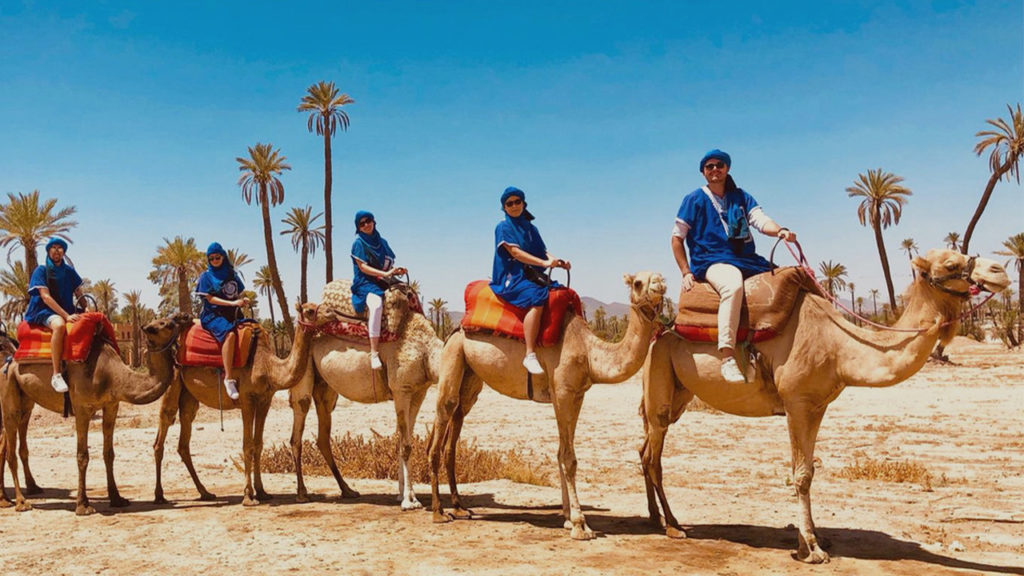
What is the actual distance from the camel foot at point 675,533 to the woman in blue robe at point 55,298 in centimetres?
693

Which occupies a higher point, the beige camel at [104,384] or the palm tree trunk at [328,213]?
the palm tree trunk at [328,213]

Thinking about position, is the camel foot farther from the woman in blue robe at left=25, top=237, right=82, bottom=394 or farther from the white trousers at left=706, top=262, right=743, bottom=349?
the woman in blue robe at left=25, top=237, right=82, bottom=394

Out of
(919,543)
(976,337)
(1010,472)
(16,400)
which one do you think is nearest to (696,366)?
(919,543)

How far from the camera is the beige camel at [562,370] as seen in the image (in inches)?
270

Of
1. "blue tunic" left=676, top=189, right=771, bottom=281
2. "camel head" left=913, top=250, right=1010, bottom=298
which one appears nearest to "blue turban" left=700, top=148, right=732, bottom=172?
"blue tunic" left=676, top=189, right=771, bottom=281

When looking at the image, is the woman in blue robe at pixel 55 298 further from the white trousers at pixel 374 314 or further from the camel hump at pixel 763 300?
the camel hump at pixel 763 300

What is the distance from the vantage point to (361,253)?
921 centimetres

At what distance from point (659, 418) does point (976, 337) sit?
194 feet

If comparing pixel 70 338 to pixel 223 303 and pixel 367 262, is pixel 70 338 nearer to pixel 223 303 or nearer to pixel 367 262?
pixel 223 303

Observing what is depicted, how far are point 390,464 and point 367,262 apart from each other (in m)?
3.77

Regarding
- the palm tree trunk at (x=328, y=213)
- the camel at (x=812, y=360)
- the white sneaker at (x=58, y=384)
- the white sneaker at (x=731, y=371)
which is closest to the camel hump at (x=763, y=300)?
the camel at (x=812, y=360)

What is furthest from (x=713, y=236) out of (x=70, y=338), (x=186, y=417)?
(x=70, y=338)

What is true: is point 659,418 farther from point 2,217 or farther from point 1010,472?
point 2,217

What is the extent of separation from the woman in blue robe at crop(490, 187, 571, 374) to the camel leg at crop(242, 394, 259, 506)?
11.4 ft
